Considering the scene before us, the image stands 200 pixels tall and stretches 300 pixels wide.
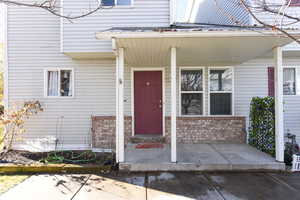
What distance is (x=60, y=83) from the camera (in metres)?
6.50

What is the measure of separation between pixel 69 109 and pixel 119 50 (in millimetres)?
3104

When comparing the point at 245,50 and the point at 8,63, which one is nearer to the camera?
the point at 245,50

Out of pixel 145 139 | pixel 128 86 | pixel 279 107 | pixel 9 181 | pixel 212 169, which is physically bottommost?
pixel 9 181

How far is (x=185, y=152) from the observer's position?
536 centimetres

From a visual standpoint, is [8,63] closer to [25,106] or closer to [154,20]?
[25,106]

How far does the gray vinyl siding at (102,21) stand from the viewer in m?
5.75

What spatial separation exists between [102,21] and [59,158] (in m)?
4.11

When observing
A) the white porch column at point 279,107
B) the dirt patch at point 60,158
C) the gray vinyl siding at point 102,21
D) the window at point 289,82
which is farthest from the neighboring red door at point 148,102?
the window at point 289,82

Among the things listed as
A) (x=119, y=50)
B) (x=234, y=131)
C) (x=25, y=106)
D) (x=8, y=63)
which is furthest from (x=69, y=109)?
(x=234, y=131)

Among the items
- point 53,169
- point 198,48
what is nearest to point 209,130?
point 198,48

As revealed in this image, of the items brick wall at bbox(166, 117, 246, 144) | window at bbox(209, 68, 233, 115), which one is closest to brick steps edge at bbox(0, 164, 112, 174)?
brick wall at bbox(166, 117, 246, 144)

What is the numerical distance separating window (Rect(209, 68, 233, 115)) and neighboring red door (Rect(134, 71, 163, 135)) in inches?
69.7

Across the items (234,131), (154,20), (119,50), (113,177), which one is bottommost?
(113,177)

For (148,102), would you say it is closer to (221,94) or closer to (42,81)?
(221,94)
